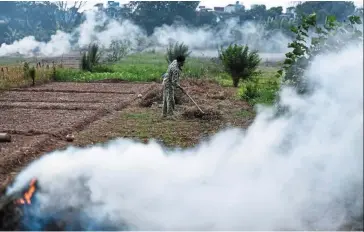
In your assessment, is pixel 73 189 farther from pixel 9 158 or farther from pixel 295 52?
pixel 295 52

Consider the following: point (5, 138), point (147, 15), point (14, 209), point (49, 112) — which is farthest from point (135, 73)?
point (147, 15)

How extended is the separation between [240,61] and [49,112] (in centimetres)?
935

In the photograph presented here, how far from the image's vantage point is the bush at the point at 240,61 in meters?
20.8

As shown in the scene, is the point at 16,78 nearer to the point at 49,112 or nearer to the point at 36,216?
the point at 49,112

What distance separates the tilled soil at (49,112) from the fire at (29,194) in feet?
5.15

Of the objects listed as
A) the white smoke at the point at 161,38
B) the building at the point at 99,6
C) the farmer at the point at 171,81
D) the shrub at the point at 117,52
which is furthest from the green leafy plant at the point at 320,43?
the building at the point at 99,6

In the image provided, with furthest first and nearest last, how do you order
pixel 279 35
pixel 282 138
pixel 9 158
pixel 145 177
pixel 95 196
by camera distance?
pixel 279 35
pixel 9 158
pixel 282 138
pixel 145 177
pixel 95 196

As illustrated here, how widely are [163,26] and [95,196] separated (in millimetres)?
42865

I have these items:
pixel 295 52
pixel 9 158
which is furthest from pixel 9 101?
pixel 295 52

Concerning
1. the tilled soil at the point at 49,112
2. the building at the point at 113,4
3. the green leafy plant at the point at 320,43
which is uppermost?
the building at the point at 113,4

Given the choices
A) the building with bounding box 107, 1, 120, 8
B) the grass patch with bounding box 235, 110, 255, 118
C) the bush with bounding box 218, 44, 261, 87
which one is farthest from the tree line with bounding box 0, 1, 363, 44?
the grass patch with bounding box 235, 110, 255, 118

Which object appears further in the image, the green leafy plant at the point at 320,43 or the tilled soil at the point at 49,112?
the tilled soil at the point at 49,112

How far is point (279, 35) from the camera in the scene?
142 ft

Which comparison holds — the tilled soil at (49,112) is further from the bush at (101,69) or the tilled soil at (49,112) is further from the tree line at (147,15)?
the tree line at (147,15)
